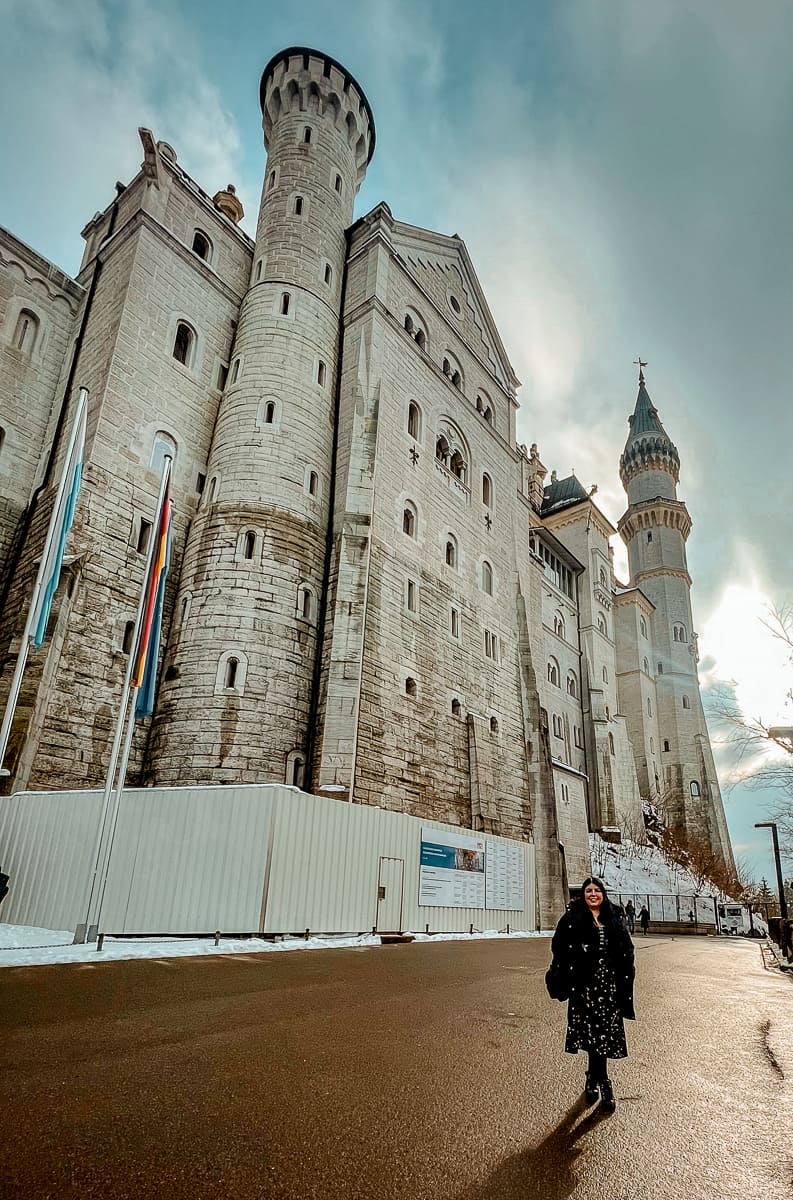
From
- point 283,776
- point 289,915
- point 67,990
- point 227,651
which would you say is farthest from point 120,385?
point 67,990

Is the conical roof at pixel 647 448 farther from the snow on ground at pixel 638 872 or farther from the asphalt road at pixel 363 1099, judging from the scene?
the asphalt road at pixel 363 1099

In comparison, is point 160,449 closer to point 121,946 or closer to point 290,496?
point 290,496

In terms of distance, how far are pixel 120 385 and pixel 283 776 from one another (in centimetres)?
1199

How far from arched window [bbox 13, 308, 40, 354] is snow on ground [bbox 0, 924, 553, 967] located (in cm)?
1887

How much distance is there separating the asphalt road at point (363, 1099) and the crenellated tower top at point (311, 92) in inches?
1271

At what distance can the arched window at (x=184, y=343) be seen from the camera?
923 inches

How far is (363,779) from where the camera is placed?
63.0 feet

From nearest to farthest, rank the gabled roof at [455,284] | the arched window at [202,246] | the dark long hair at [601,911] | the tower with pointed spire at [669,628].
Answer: the dark long hair at [601,911] < the arched window at [202,246] < the gabled roof at [455,284] < the tower with pointed spire at [669,628]

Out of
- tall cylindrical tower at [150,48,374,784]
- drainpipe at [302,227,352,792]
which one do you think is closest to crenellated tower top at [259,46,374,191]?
tall cylindrical tower at [150,48,374,784]

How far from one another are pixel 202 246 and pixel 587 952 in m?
27.6

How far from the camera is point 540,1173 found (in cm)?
283

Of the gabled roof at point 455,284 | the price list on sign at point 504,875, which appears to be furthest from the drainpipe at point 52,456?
the price list on sign at point 504,875

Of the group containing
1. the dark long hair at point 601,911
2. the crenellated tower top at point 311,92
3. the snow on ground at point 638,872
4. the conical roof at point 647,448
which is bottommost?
the dark long hair at point 601,911

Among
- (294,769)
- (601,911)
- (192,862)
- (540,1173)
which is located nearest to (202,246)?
(294,769)
